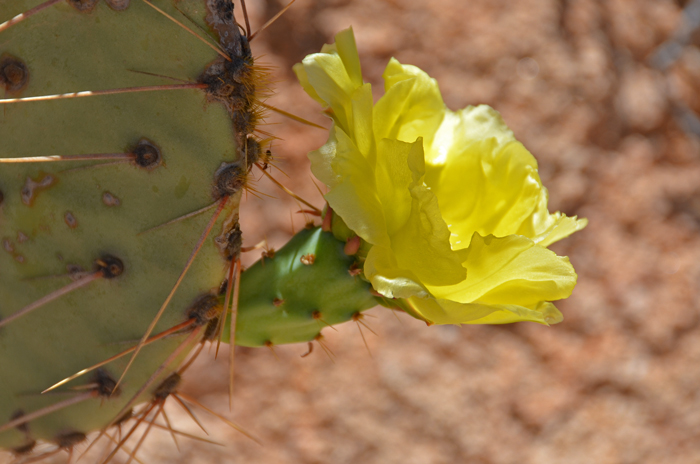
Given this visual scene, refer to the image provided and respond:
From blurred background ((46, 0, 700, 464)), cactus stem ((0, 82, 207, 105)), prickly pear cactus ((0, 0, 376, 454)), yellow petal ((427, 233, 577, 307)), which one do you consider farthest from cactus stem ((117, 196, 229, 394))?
blurred background ((46, 0, 700, 464))

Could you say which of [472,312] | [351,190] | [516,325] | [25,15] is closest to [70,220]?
[25,15]

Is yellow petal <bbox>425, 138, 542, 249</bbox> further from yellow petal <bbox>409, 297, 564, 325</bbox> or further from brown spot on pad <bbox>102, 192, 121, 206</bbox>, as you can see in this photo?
brown spot on pad <bbox>102, 192, 121, 206</bbox>

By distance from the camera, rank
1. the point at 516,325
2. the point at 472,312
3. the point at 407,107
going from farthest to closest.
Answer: the point at 516,325 < the point at 407,107 < the point at 472,312

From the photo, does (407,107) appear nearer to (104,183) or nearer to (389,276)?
(389,276)

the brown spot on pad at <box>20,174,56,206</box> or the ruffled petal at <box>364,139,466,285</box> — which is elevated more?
the brown spot on pad at <box>20,174,56,206</box>

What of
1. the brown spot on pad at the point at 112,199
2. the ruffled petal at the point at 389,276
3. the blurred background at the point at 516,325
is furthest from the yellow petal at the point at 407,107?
the blurred background at the point at 516,325

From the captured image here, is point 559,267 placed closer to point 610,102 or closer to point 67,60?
point 67,60

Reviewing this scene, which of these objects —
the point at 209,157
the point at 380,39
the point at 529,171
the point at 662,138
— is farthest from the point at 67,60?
the point at 662,138
